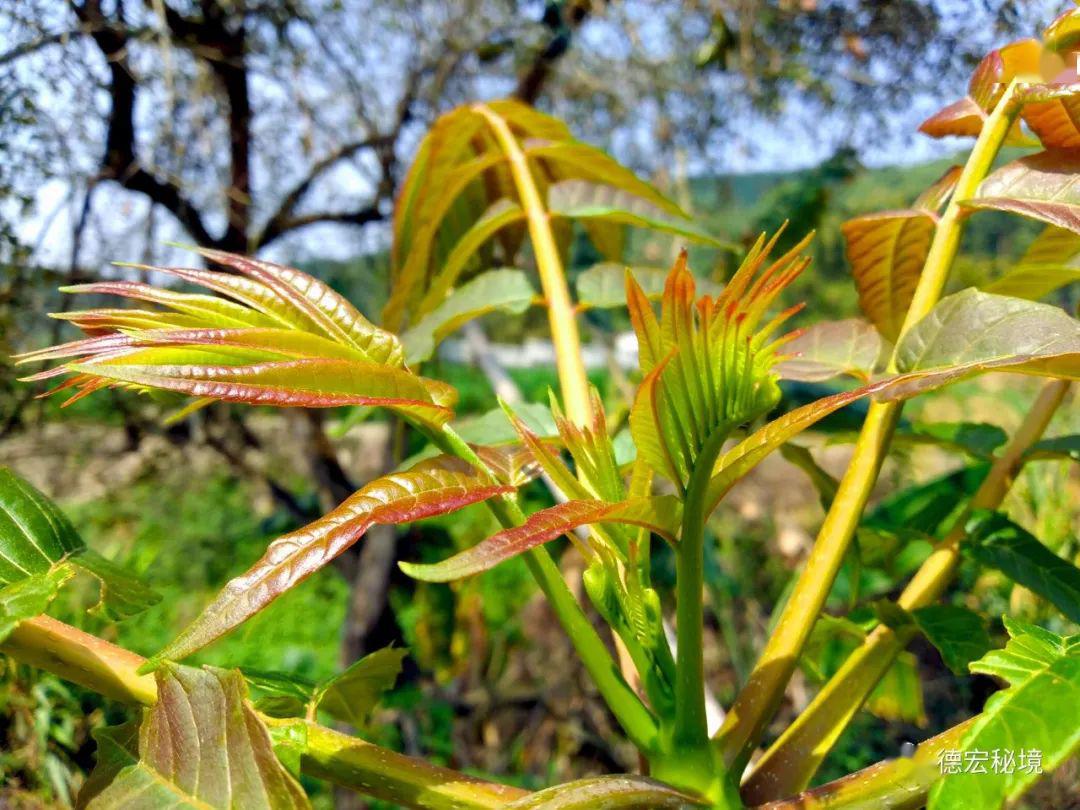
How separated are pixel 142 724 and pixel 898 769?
348mm

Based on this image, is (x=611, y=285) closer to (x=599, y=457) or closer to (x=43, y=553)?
(x=599, y=457)

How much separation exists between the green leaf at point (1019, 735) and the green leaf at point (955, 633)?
182 millimetres

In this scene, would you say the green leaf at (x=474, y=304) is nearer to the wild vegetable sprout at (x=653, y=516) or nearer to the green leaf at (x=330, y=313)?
the wild vegetable sprout at (x=653, y=516)

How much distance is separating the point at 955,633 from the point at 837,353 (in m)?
0.19

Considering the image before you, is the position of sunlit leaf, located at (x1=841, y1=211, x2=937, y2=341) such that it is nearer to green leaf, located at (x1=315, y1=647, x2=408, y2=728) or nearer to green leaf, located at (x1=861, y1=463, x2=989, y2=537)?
green leaf, located at (x1=861, y1=463, x2=989, y2=537)

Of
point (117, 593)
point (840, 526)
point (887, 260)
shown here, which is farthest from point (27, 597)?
point (887, 260)

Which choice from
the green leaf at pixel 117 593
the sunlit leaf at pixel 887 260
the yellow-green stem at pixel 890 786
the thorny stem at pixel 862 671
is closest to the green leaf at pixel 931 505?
the thorny stem at pixel 862 671

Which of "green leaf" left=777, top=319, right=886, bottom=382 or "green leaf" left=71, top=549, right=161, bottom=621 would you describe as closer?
"green leaf" left=71, top=549, right=161, bottom=621

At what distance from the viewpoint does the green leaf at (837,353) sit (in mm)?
550

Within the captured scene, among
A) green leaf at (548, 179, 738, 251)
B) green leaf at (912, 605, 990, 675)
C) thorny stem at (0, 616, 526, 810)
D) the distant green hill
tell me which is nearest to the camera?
thorny stem at (0, 616, 526, 810)

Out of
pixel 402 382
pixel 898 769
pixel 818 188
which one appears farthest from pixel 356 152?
pixel 898 769

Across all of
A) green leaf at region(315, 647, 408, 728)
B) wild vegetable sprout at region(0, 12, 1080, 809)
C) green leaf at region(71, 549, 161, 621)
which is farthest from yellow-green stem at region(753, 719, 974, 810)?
green leaf at region(71, 549, 161, 621)

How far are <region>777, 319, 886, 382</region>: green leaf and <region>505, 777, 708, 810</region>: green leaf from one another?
0.27m

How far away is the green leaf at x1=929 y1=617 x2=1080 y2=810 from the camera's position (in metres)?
0.27
